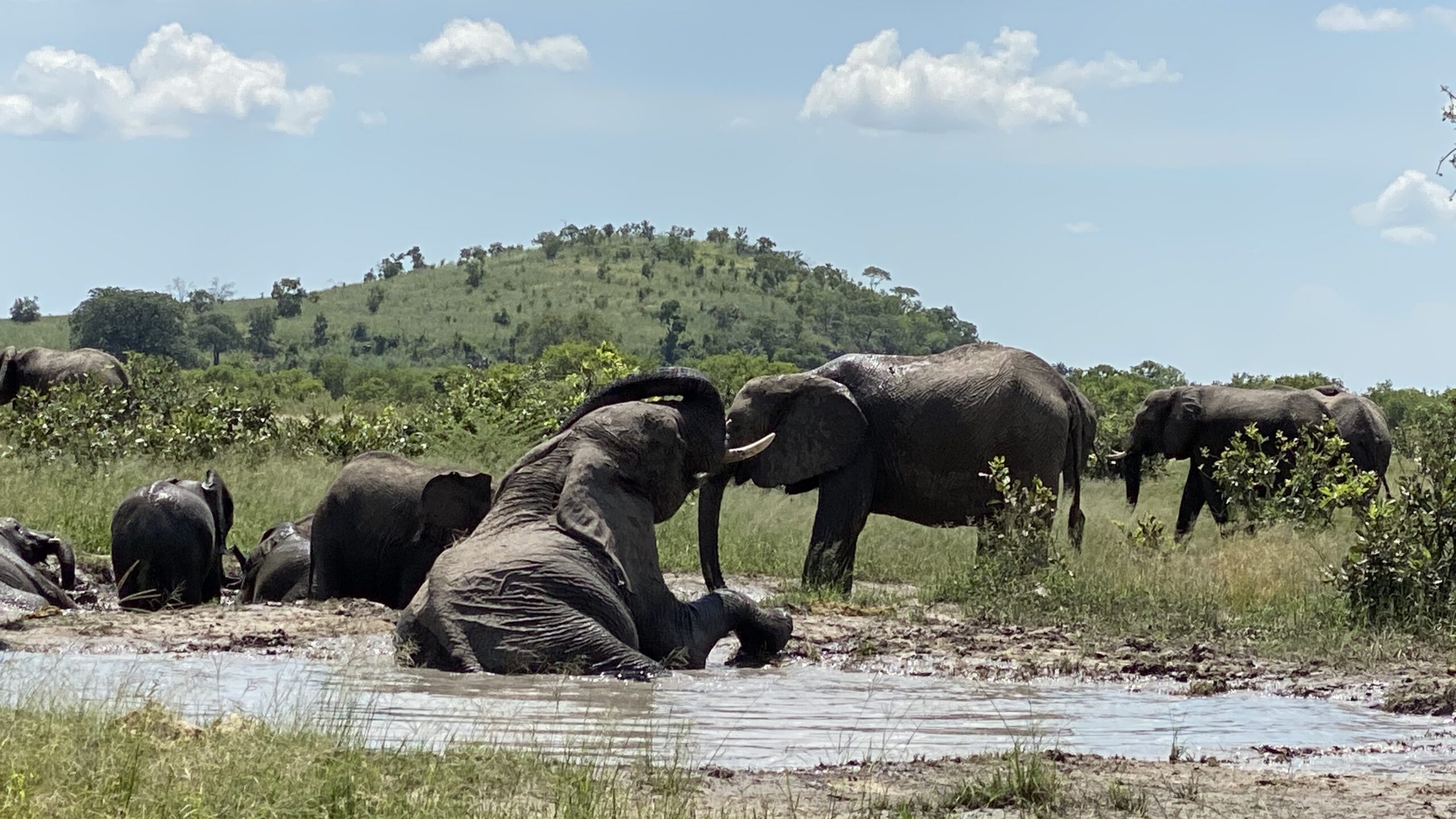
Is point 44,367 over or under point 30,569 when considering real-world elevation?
over

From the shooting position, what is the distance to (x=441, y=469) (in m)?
12.1

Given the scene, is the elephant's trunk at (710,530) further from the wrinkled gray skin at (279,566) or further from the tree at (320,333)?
the tree at (320,333)

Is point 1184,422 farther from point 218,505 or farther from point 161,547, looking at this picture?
point 161,547

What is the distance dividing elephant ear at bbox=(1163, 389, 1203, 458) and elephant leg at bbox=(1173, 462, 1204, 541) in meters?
0.38

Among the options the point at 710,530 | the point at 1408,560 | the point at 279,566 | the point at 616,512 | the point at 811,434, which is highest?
the point at 811,434

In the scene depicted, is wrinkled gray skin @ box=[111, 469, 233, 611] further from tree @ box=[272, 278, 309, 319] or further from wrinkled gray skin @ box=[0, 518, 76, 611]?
tree @ box=[272, 278, 309, 319]

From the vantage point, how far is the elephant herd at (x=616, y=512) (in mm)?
8977

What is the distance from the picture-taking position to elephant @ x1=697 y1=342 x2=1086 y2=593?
13820mm

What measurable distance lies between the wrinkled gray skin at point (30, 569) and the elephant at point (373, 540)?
1687 millimetres

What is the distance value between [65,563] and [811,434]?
5.43m

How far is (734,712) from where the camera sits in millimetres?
8203

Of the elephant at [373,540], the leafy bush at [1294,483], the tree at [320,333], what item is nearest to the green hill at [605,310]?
the tree at [320,333]

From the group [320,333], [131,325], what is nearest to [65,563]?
[131,325]

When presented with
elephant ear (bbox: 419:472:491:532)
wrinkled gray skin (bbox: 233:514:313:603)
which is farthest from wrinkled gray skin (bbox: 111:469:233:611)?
elephant ear (bbox: 419:472:491:532)
